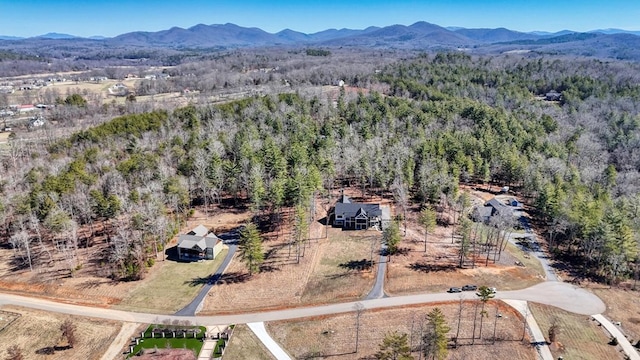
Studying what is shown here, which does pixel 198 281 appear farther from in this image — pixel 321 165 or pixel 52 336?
pixel 321 165

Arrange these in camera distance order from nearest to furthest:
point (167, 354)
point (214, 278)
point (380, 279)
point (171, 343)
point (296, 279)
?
point (167, 354), point (171, 343), point (380, 279), point (296, 279), point (214, 278)

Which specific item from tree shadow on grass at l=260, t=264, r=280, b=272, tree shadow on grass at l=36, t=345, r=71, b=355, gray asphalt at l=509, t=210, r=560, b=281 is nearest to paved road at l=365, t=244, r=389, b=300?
tree shadow on grass at l=260, t=264, r=280, b=272

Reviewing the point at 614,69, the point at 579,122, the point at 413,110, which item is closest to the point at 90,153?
the point at 413,110

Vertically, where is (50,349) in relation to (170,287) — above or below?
below

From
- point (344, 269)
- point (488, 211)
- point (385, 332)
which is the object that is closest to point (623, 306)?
point (488, 211)

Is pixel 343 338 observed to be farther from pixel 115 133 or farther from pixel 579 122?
pixel 579 122

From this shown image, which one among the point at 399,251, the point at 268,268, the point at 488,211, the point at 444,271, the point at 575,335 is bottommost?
the point at 575,335

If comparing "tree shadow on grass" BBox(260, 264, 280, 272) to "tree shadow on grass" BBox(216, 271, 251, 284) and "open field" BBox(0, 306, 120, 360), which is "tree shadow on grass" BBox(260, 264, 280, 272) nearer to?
"tree shadow on grass" BBox(216, 271, 251, 284)
